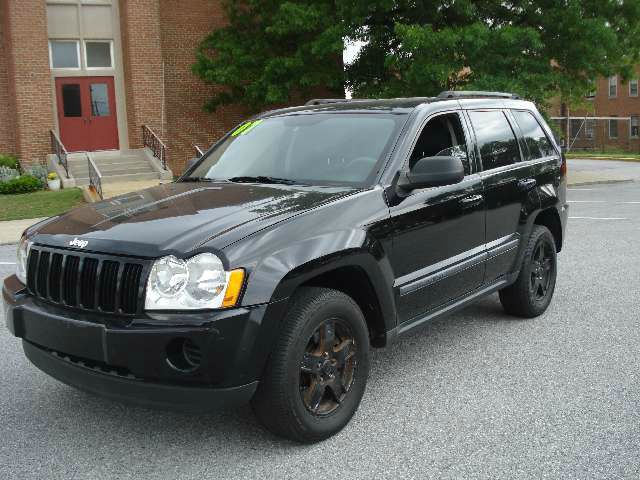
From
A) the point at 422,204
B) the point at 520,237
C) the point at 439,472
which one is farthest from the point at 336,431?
the point at 520,237

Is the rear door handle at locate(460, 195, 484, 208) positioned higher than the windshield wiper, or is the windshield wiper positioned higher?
the windshield wiper

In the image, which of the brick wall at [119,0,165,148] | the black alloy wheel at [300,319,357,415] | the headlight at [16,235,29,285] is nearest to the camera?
the black alloy wheel at [300,319,357,415]

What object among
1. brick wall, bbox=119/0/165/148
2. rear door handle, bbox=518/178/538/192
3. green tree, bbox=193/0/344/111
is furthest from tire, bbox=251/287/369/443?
brick wall, bbox=119/0/165/148

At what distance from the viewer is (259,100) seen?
2380 centimetres

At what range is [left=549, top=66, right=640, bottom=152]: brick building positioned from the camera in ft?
161

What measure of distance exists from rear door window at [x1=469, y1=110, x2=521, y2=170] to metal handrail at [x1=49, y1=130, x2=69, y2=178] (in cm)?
1849

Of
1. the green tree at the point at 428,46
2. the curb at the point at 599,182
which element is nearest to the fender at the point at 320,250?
the green tree at the point at 428,46

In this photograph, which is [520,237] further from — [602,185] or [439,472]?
[602,185]

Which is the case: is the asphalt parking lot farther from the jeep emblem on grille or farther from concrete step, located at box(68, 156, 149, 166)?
concrete step, located at box(68, 156, 149, 166)

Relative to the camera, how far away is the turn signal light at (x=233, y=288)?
10.5ft

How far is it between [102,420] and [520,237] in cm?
343

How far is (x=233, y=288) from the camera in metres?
3.21

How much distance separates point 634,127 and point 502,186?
161 ft

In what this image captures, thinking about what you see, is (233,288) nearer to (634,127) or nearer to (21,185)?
(21,185)
